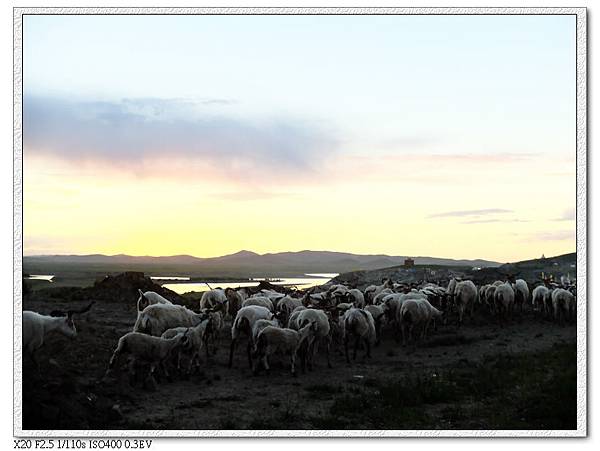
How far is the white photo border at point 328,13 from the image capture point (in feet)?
33.2

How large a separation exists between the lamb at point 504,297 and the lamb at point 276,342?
883 cm

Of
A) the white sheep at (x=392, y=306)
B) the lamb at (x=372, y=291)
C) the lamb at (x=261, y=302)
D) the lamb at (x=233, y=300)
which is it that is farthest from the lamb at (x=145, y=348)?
the lamb at (x=372, y=291)

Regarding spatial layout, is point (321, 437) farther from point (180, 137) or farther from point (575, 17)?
point (575, 17)

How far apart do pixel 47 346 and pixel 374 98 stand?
7.87 m

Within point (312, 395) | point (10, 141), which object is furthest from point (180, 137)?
point (312, 395)

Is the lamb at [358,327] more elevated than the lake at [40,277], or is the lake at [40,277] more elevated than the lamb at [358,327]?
the lake at [40,277]

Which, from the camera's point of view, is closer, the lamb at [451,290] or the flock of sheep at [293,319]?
the flock of sheep at [293,319]

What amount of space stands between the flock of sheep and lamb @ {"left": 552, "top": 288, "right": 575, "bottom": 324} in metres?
0.03

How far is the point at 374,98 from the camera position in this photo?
40.7 ft

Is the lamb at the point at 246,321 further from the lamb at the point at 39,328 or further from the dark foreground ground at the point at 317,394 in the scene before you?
the lamb at the point at 39,328

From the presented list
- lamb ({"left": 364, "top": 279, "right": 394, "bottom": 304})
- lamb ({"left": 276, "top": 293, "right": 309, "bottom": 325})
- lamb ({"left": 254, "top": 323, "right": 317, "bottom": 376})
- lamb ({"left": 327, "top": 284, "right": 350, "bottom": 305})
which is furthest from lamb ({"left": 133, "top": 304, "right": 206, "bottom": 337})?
lamb ({"left": 364, "top": 279, "right": 394, "bottom": 304})

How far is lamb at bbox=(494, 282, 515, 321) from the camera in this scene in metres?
19.5

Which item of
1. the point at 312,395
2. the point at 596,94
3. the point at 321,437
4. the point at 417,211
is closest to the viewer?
the point at 321,437

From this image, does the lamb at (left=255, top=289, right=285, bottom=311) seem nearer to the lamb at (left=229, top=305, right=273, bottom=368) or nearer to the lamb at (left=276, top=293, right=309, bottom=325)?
the lamb at (left=276, top=293, right=309, bottom=325)
